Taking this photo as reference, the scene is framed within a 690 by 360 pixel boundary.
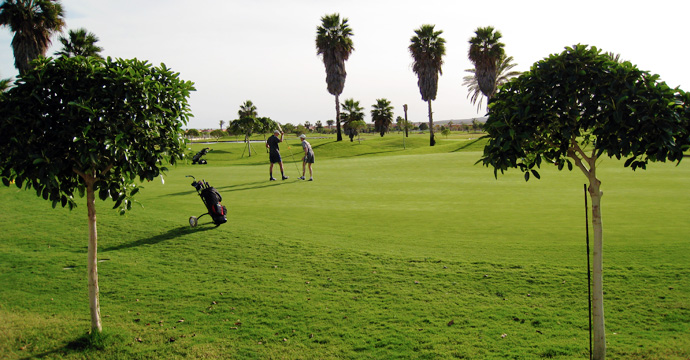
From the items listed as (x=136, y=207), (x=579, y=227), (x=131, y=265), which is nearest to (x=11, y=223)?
(x=136, y=207)

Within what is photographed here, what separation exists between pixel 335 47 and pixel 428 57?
12892 mm

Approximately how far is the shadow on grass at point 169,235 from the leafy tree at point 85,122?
478 cm

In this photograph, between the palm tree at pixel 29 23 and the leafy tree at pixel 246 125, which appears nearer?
the palm tree at pixel 29 23

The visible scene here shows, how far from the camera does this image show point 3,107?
5.38m

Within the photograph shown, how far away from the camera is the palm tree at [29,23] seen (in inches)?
1468

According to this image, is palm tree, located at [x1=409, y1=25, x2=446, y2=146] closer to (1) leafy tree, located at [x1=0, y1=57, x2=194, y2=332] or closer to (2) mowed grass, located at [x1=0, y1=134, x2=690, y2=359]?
(2) mowed grass, located at [x1=0, y1=134, x2=690, y2=359]

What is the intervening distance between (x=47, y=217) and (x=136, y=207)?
2.38 m

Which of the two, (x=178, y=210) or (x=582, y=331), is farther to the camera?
(x=178, y=210)

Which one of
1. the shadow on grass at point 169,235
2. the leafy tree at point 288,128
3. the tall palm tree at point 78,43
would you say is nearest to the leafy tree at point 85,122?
the shadow on grass at point 169,235

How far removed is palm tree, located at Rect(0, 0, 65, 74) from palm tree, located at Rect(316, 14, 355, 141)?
113ft

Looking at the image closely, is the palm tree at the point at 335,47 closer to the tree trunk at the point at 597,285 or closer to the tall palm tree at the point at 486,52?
the tall palm tree at the point at 486,52

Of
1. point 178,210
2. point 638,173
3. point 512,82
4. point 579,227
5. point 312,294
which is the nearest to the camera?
point 512,82

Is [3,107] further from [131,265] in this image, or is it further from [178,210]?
[178,210]

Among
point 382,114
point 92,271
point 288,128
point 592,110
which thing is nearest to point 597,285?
point 592,110
